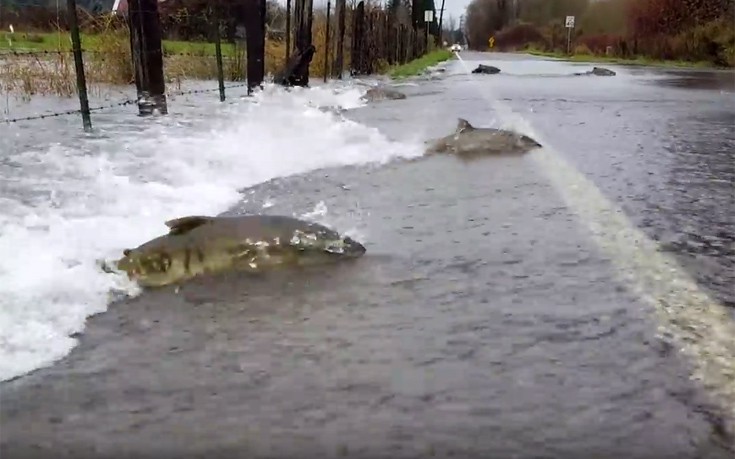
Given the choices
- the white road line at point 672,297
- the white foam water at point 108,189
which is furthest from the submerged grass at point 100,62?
the white road line at point 672,297

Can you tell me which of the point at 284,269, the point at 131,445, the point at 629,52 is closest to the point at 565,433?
the point at 131,445

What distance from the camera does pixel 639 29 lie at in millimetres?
51031

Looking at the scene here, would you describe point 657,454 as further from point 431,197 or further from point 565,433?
point 431,197

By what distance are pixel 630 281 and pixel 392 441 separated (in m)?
1.92

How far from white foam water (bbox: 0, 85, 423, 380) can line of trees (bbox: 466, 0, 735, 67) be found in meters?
31.8

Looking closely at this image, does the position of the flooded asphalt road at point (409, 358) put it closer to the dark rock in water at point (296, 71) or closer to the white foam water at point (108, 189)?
the white foam water at point (108, 189)

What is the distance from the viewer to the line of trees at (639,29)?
39.6m

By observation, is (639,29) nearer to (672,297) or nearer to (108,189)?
(108,189)

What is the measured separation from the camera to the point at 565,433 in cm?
258

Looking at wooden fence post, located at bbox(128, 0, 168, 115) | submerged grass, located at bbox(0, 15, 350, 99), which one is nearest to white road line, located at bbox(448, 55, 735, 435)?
wooden fence post, located at bbox(128, 0, 168, 115)

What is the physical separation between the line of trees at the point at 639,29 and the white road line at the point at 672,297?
34.3 meters

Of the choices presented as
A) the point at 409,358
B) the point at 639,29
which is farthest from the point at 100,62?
the point at 639,29

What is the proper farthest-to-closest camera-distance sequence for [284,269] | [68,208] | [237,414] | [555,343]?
[68,208]
[284,269]
[555,343]
[237,414]

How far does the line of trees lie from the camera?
39562mm
